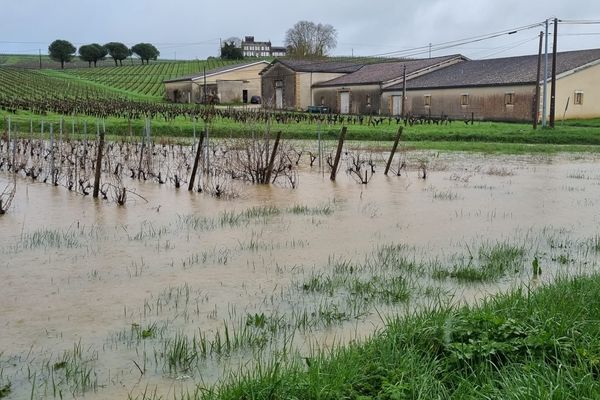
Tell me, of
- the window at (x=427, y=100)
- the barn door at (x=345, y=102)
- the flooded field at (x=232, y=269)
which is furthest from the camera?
the barn door at (x=345, y=102)

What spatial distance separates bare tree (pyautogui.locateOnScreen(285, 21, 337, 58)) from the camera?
255ft

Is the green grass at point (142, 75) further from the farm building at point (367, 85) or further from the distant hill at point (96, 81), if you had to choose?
the farm building at point (367, 85)

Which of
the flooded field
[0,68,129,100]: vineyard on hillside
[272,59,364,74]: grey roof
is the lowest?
the flooded field

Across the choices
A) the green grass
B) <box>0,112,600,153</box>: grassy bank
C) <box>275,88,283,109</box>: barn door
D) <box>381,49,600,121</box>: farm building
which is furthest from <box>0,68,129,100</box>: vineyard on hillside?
<box>381,49,600,121</box>: farm building

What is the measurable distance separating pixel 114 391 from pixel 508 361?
2.24 meters

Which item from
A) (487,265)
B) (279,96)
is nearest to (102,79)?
(279,96)

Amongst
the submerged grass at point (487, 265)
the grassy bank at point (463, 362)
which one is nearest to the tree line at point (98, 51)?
the submerged grass at point (487, 265)

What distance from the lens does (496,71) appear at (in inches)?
1630

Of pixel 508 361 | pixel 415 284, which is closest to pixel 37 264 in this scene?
pixel 415 284

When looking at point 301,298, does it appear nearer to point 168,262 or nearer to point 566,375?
point 168,262

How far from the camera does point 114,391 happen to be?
3795 mm

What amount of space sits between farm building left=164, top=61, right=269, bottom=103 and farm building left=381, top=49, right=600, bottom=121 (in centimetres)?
1705

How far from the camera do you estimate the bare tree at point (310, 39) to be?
7769 cm

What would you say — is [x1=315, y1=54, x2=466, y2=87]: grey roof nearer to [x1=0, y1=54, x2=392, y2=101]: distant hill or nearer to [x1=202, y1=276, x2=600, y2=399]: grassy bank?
[x1=0, y1=54, x2=392, y2=101]: distant hill
